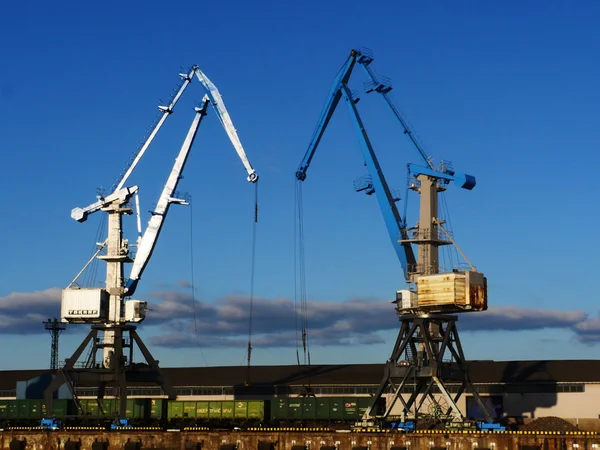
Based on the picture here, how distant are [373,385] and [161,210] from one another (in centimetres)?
2905

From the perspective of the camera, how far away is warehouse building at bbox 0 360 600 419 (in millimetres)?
91787

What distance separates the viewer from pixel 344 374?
106 m

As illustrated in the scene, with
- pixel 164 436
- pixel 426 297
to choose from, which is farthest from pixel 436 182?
pixel 164 436

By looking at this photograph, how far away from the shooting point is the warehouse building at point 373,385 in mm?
91787

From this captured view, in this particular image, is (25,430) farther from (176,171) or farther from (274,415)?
(176,171)

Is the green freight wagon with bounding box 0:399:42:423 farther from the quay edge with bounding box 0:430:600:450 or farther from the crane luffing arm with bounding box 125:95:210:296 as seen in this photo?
the crane luffing arm with bounding box 125:95:210:296

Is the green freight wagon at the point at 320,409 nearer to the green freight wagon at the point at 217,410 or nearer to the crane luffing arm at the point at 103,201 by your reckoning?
the green freight wagon at the point at 217,410

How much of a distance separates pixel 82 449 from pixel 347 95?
1612 inches

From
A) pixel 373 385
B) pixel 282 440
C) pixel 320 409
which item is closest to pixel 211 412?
pixel 320 409

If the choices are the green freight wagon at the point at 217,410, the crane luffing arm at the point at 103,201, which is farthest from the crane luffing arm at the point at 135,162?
the green freight wagon at the point at 217,410

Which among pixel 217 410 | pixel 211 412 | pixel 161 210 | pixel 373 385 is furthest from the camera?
pixel 373 385

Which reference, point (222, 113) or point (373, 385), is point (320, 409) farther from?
point (222, 113)

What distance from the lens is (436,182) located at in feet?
275

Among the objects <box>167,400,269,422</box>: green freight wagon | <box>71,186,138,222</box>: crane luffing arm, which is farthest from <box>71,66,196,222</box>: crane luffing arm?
<box>167,400,269,422</box>: green freight wagon
